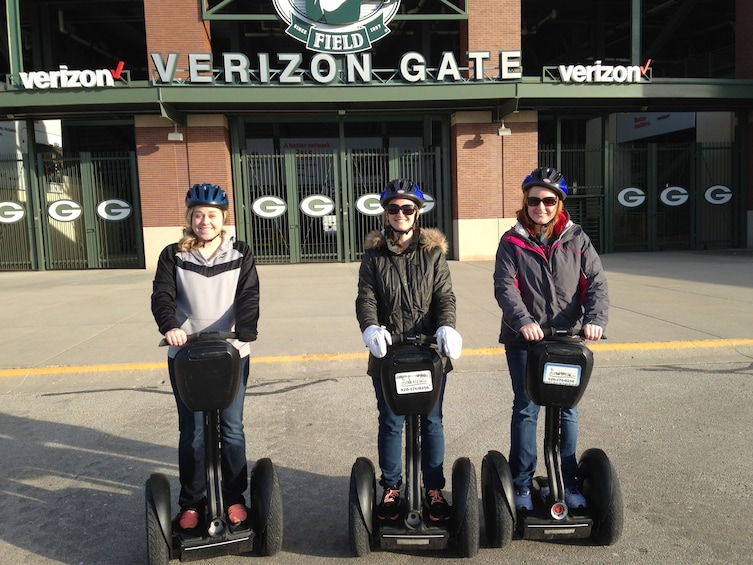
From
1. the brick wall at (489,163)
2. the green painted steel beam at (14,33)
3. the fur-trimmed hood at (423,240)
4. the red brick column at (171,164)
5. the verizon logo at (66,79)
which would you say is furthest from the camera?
the brick wall at (489,163)

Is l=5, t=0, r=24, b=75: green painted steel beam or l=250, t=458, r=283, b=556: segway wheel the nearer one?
l=250, t=458, r=283, b=556: segway wheel

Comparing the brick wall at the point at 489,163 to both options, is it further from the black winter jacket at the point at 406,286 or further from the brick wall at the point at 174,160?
the black winter jacket at the point at 406,286

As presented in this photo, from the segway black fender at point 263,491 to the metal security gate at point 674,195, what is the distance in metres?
17.8

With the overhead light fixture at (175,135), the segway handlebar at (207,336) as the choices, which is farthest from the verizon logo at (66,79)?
the segway handlebar at (207,336)

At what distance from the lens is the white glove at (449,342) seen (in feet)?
8.59

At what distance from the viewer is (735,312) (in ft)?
26.7

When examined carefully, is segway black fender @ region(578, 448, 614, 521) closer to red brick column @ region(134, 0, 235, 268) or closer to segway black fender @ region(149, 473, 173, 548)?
segway black fender @ region(149, 473, 173, 548)

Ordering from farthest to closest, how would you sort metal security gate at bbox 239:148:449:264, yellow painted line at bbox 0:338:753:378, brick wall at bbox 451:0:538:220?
1. metal security gate at bbox 239:148:449:264
2. brick wall at bbox 451:0:538:220
3. yellow painted line at bbox 0:338:753:378

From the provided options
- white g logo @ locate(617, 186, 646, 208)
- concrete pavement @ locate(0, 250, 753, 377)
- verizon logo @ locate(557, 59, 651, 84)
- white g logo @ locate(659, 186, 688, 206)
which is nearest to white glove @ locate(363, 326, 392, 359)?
concrete pavement @ locate(0, 250, 753, 377)

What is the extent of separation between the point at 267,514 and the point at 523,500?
1281mm


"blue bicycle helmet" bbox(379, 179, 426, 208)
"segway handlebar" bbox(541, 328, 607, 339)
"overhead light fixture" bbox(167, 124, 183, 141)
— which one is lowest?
"segway handlebar" bbox(541, 328, 607, 339)

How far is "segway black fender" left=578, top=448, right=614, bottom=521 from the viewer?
2.87 m

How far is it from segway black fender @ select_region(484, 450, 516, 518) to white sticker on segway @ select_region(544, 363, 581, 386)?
524 mm

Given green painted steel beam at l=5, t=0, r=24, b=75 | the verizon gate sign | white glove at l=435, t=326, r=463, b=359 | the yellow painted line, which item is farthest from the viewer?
green painted steel beam at l=5, t=0, r=24, b=75
